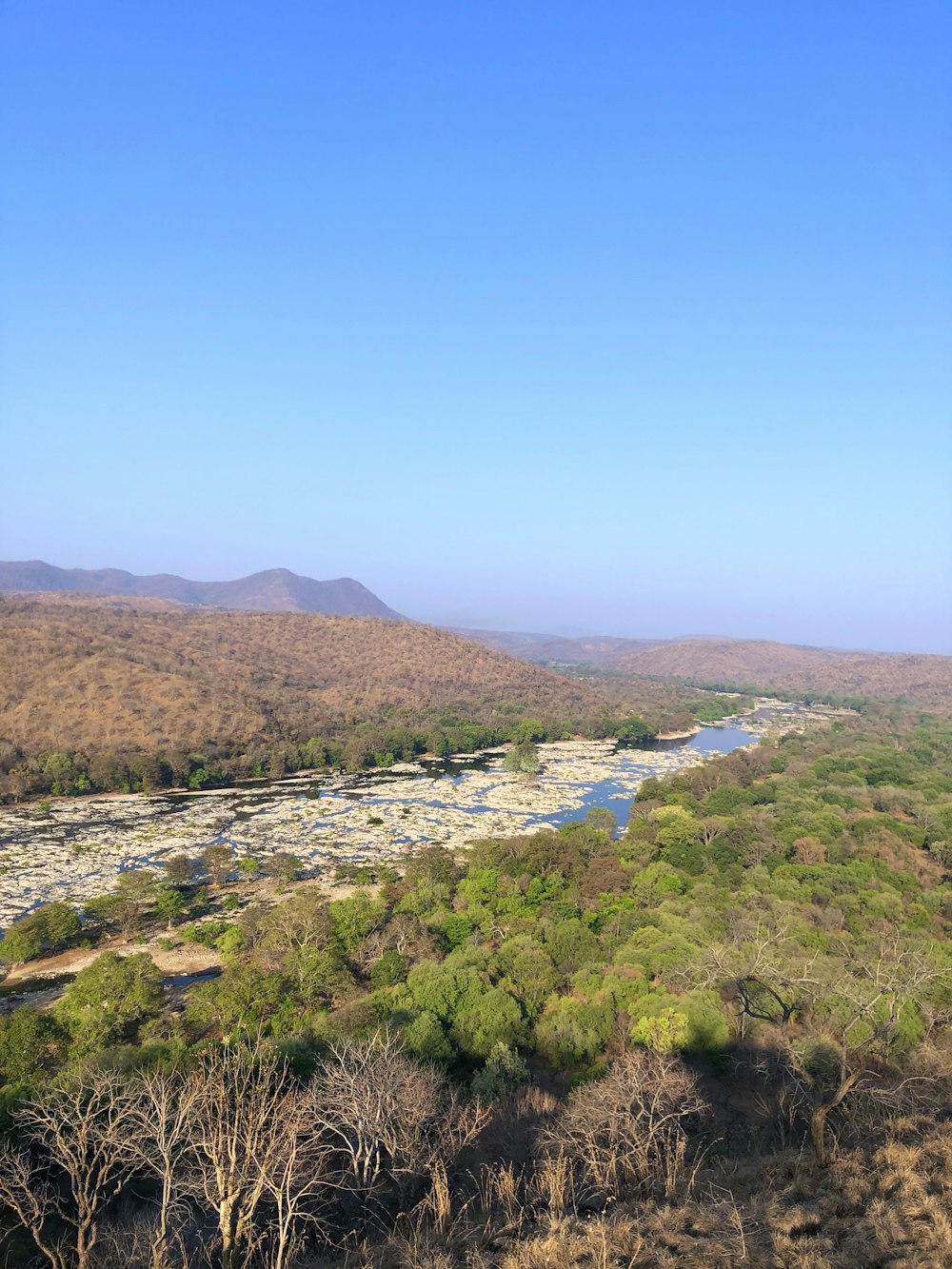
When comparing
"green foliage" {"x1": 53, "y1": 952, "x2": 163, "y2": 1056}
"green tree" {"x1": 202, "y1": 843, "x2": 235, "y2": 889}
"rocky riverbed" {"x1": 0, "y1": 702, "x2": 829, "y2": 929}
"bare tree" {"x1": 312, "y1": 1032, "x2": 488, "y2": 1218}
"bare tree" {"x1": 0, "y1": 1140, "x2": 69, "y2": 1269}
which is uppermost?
"bare tree" {"x1": 312, "y1": 1032, "x2": 488, "y2": 1218}

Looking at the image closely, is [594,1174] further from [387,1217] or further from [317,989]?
[317,989]

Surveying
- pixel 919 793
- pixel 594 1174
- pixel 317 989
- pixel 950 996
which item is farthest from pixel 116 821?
pixel 919 793

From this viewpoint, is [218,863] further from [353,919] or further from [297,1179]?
[297,1179]

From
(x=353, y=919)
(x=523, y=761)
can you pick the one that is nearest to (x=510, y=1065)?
(x=353, y=919)

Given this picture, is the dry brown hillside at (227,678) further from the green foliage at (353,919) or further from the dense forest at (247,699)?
the green foliage at (353,919)

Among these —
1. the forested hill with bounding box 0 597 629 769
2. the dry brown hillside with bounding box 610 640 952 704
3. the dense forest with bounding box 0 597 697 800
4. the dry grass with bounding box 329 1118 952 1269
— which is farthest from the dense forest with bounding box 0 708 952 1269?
the dry brown hillside with bounding box 610 640 952 704

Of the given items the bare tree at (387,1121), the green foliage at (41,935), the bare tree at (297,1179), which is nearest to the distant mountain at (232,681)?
the green foliage at (41,935)

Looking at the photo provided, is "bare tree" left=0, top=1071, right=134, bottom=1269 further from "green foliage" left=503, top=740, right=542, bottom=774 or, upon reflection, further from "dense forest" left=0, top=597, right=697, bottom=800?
"green foliage" left=503, top=740, right=542, bottom=774
